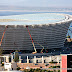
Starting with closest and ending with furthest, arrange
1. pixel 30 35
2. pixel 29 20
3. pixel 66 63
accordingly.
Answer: pixel 66 63 → pixel 30 35 → pixel 29 20

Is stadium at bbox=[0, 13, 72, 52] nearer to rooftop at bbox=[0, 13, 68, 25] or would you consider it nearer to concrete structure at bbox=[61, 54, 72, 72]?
rooftop at bbox=[0, 13, 68, 25]

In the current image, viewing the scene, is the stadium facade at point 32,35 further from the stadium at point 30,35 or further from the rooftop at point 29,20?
the rooftop at point 29,20

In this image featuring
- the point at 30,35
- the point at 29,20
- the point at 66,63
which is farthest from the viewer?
the point at 29,20

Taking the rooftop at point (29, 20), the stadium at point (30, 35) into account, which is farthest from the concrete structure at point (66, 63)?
the rooftop at point (29, 20)

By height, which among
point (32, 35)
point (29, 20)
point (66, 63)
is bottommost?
point (66, 63)

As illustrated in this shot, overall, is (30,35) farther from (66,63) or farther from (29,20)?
(66,63)

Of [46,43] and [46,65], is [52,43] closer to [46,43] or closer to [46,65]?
[46,43]

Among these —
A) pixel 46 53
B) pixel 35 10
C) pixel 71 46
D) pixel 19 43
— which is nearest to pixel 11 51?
pixel 19 43

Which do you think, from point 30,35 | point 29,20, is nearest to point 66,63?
point 30,35
